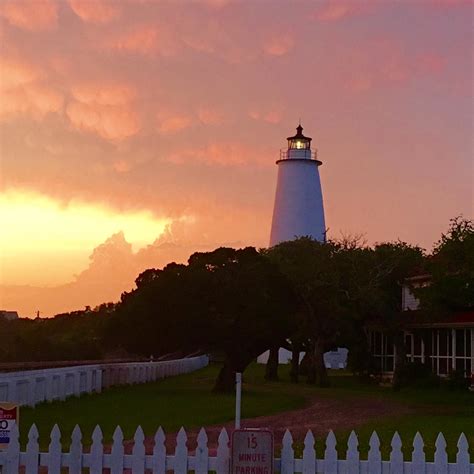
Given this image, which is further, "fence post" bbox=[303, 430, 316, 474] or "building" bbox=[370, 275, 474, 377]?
"building" bbox=[370, 275, 474, 377]

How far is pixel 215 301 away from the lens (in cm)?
3375

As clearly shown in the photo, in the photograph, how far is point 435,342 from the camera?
44344 mm

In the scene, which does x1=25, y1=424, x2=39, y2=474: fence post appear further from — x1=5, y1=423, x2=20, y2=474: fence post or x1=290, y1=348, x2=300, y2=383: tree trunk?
x1=290, y1=348, x2=300, y2=383: tree trunk

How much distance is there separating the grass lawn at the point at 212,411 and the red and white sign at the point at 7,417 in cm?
702

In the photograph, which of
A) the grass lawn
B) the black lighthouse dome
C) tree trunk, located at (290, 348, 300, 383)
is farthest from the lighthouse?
the grass lawn

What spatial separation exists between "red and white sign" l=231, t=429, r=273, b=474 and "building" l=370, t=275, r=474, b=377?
30.8 meters

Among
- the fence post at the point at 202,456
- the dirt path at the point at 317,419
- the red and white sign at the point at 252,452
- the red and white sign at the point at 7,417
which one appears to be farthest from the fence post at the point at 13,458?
the dirt path at the point at 317,419

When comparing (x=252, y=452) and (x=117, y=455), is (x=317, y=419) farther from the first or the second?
(x=252, y=452)

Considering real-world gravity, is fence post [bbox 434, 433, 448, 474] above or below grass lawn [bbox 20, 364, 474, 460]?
above

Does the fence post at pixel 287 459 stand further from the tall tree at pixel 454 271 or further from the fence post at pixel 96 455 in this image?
the tall tree at pixel 454 271

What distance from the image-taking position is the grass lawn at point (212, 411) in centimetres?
1981

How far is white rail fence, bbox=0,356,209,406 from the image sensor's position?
23.3 metres

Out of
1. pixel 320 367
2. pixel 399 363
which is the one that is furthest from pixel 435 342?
pixel 320 367

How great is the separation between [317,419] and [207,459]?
616 inches
